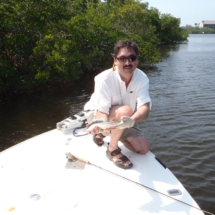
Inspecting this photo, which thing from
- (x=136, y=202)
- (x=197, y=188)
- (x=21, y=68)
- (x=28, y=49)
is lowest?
(x=197, y=188)

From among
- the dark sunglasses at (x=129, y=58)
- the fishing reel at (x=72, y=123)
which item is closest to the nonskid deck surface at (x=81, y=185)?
the fishing reel at (x=72, y=123)

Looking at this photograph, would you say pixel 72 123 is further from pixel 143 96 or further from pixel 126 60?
Answer: pixel 126 60

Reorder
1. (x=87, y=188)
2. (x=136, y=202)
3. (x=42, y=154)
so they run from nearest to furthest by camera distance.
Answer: (x=136, y=202) → (x=87, y=188) → (x=42, y=154)

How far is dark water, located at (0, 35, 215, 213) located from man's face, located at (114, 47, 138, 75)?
8.61 ft

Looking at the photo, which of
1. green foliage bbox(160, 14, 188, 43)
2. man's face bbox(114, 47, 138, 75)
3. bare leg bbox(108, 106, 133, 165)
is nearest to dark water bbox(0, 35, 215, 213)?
bare leg bbox(108, 106, 133, 165)

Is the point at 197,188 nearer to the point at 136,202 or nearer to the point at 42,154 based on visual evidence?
the point at 136,202

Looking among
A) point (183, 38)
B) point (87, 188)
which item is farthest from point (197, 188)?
point (183, 38)

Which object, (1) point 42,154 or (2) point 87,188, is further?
(1) point 42,154

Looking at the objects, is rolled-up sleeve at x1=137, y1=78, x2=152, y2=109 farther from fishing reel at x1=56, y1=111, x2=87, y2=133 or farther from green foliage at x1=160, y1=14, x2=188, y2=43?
green foliage at x1=160, y1=14, x2=188, y2=43

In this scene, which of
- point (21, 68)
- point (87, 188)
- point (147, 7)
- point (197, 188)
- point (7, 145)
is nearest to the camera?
point (87, 188)

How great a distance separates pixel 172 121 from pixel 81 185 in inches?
209

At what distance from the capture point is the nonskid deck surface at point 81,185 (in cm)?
260

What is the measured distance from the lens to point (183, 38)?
58.5 meters

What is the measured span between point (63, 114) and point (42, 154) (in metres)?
5.20
